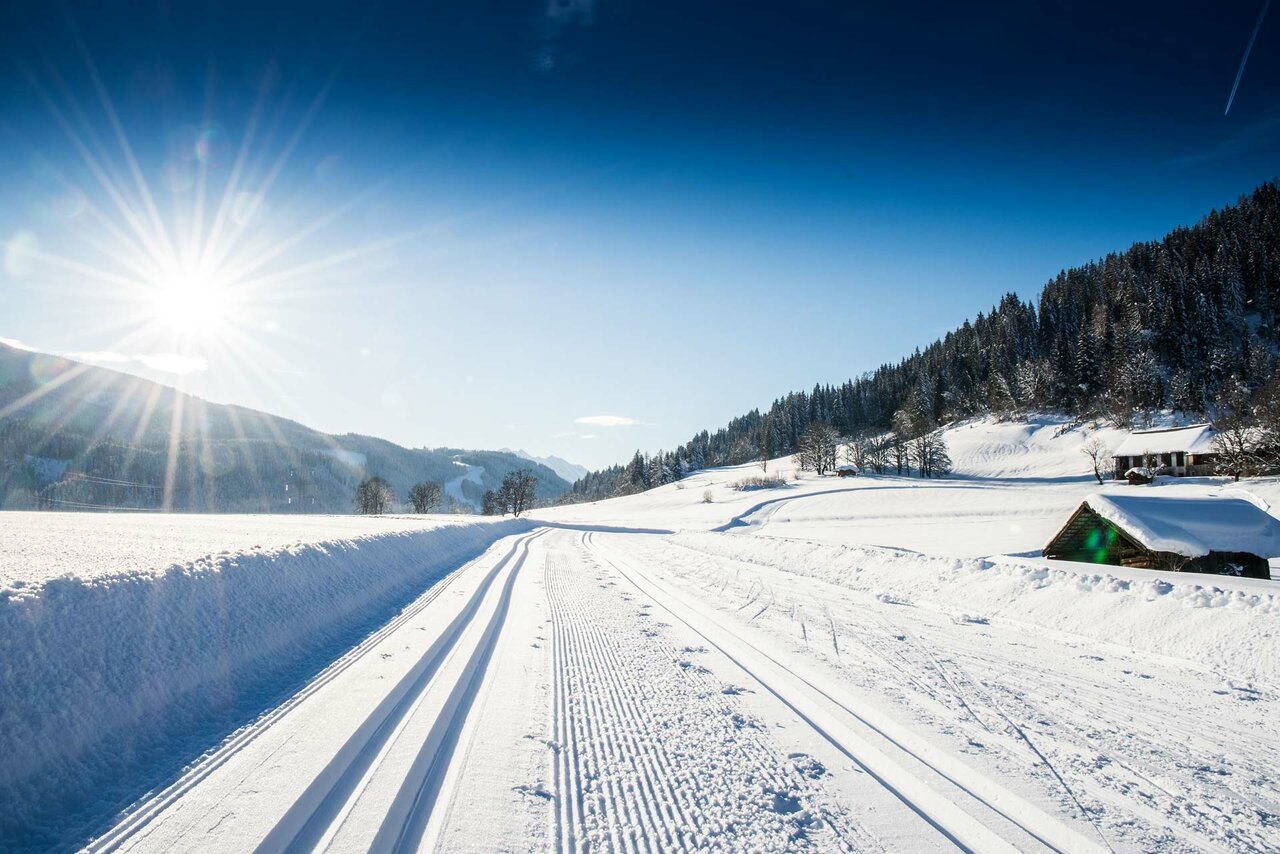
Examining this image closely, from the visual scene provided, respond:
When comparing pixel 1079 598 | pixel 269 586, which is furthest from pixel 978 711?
pixel 269 586

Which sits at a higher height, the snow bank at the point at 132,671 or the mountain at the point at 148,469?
the mountain at the point at 148,469

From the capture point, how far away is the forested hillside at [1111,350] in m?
67.4

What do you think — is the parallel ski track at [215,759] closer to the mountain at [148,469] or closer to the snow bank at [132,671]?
the snow bank at [132,671]

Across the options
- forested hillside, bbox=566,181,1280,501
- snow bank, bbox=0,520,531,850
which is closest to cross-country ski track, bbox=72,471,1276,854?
snow bank, bbox=0,520,531,850

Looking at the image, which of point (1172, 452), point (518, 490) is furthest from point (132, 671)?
point (518, 490)

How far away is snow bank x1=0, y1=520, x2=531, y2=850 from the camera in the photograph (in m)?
2.86

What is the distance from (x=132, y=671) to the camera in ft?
12.8

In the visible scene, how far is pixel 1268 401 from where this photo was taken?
4250cm

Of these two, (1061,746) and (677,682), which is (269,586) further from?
(1061,746)

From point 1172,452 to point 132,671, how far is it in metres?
69.2

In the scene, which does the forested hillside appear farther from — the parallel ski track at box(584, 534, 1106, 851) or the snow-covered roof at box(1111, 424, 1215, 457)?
the parallel ski track at box(584, 534, 1106, 851)

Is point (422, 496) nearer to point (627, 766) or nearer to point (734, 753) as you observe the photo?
point (627, 766)

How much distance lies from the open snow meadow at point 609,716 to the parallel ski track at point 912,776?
0.06ft

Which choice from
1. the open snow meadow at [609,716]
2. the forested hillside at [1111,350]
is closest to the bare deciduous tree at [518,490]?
the forested hillside at [1111,350]
